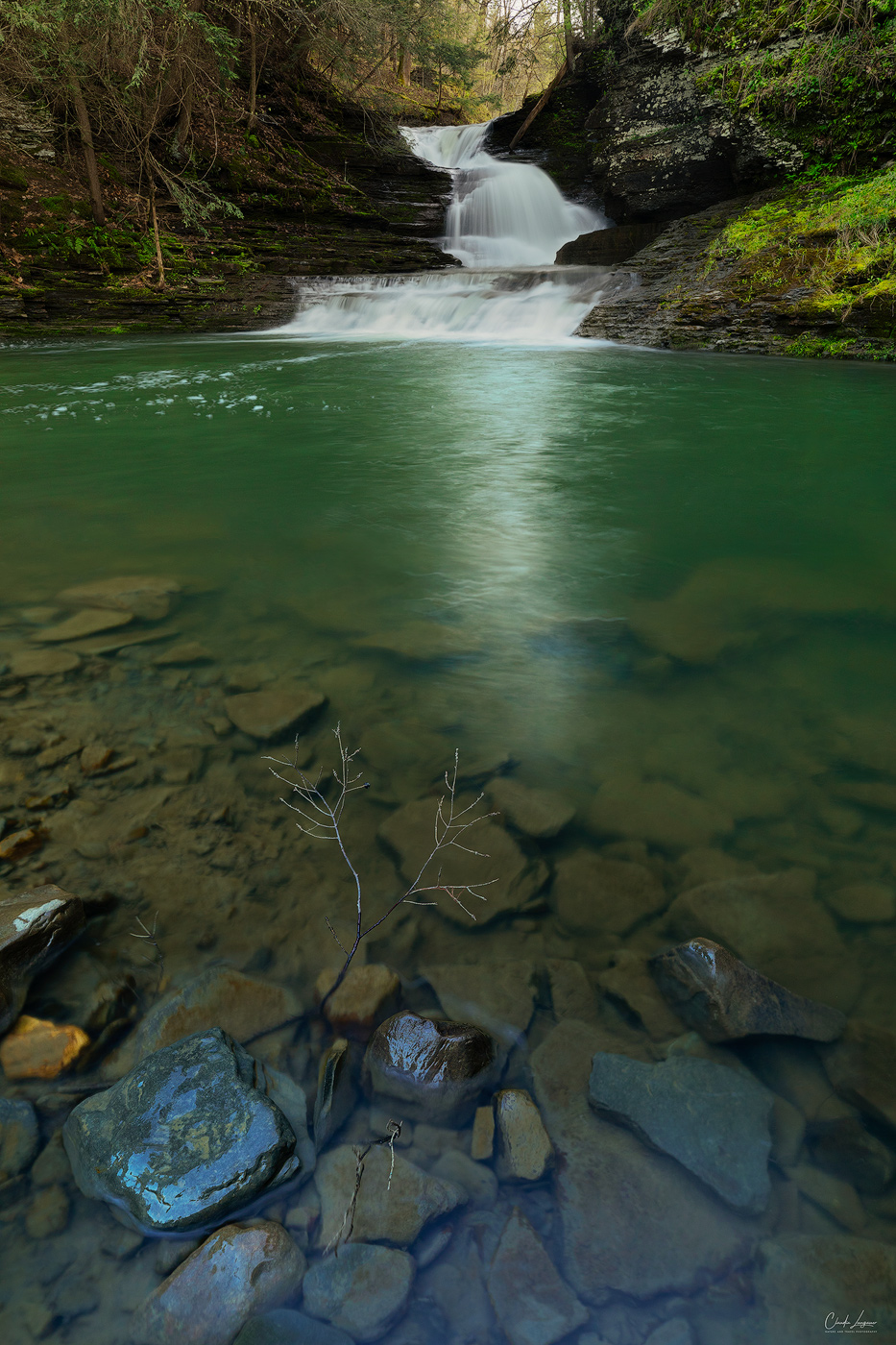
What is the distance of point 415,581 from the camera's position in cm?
391

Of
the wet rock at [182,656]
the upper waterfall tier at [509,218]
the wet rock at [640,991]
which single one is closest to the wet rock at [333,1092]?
the wet rock at [640,991]

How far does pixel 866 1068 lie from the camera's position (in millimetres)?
1543

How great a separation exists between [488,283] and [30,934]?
17.3 metres

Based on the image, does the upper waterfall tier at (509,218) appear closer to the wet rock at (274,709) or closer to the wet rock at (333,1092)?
the wet rock at (274,709)

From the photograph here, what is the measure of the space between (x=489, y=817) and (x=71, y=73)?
62.5 feet

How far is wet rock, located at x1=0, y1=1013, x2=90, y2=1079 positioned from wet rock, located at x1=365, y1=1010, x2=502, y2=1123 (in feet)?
2.15

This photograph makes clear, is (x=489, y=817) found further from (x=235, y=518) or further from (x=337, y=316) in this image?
(x=337, y=316)

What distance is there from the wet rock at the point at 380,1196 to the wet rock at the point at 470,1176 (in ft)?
0.05

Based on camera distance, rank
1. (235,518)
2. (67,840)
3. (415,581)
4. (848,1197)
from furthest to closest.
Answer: (235,518) → (415,581) → (67,840) → (848,1197)

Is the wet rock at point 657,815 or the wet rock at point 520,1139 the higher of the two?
the wet rock at point 657,815

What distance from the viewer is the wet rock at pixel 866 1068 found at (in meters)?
1.48

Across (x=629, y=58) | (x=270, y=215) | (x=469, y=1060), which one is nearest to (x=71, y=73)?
(x=270, y=215)

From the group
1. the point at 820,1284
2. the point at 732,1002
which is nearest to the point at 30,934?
the point at 732,1002

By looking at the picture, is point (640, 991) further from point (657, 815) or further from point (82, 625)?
point (82, 625)
